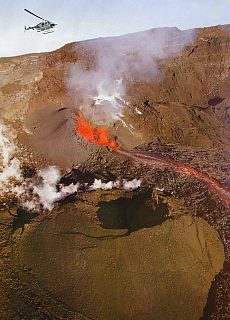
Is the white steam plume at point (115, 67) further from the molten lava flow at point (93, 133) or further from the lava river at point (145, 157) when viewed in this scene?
the lava river at point (145, 157)

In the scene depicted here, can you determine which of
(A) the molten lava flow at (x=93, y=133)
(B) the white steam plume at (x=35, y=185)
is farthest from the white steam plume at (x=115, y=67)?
(B) the white steam plume at (x=35, y=185)

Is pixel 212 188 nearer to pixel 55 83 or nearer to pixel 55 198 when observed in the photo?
pixel 55 198

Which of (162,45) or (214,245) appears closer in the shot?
(214,245)

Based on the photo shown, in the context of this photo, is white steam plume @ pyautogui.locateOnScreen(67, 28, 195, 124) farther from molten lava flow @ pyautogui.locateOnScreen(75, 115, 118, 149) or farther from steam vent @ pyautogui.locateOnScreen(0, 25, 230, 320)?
molten lava flow @ pyautogui.locateOnScreen(75, 115, 118, 149)

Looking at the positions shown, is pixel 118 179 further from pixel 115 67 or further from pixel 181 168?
pixel 115 67

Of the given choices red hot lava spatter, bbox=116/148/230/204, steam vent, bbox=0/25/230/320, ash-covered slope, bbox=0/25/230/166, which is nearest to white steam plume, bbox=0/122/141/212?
steam vent, bbox=0/25/230/320

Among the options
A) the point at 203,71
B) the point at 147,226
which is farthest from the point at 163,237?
the point at 203,71

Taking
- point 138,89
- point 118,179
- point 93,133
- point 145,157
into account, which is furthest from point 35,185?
point 138,89
